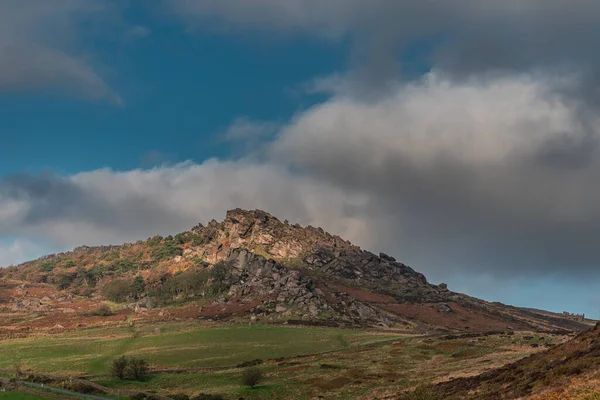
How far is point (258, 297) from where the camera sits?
191 m

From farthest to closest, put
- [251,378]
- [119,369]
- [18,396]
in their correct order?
1. [119,369]
2. [251,378]
3. [18,396]

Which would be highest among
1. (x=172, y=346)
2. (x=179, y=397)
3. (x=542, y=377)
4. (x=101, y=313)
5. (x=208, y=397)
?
(x=101, y=313)

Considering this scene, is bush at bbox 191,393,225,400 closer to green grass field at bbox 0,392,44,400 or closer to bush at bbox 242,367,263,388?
bush at bbox 242,367,263,388

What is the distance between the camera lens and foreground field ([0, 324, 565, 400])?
7500 cm

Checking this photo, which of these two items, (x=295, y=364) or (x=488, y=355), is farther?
(x=295, y=364)

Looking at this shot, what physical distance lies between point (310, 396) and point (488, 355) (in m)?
39.0

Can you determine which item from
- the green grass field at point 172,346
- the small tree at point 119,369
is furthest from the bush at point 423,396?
the green grass field at point 172,346

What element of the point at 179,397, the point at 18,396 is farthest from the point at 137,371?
the point at 18,396

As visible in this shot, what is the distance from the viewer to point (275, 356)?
111062 mm

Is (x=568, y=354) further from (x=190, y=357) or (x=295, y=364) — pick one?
(x=190, y=357)

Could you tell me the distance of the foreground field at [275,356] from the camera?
246 feet

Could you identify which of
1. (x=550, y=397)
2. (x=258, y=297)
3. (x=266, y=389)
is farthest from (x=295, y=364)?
(x=258, y=297)

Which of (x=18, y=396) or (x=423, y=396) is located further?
(x=18, y=396)

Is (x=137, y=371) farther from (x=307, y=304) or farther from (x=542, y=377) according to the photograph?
(x=307, y=304)
